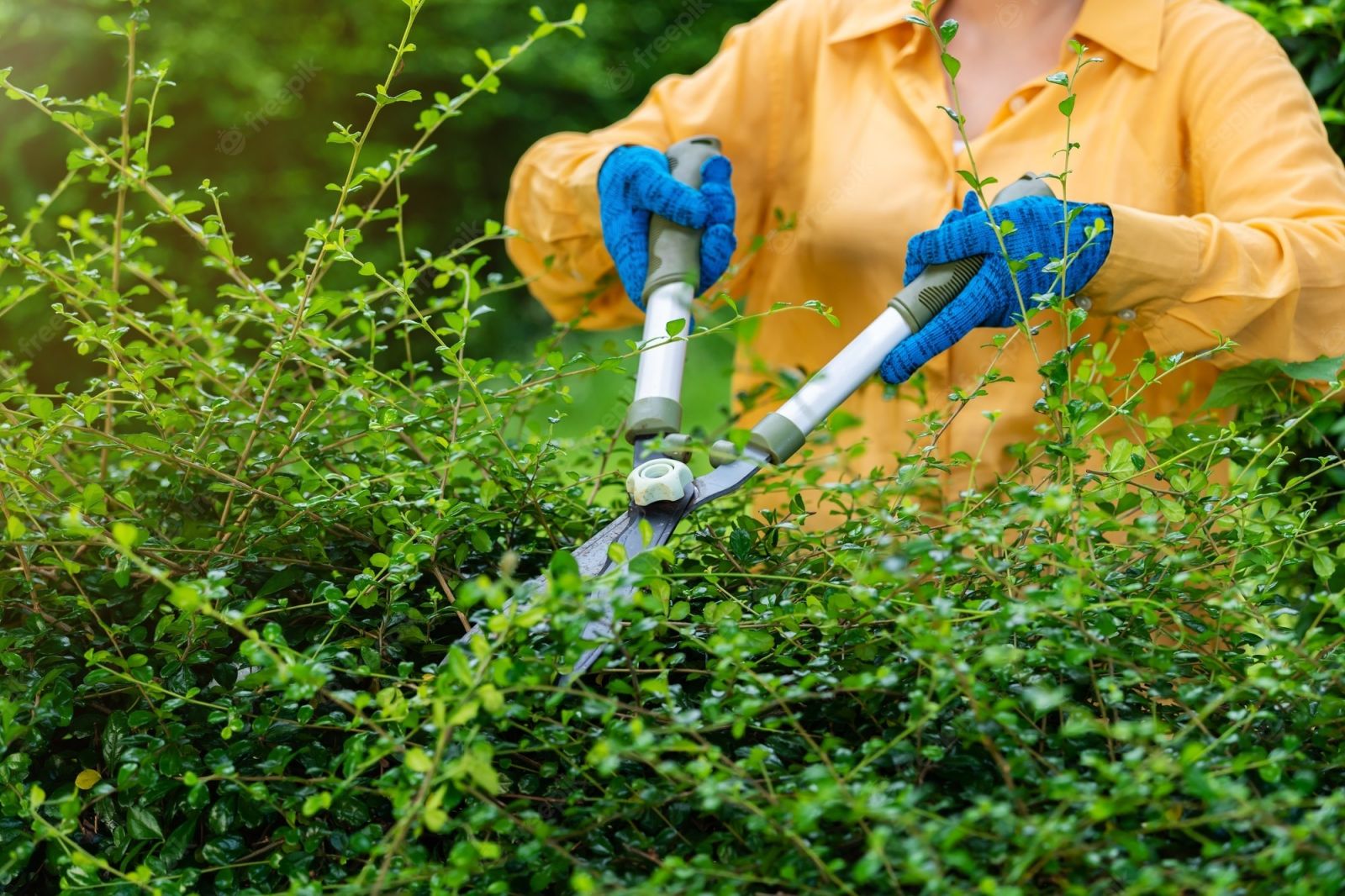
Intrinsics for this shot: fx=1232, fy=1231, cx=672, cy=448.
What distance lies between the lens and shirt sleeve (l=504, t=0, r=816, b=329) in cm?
189

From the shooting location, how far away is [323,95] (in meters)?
4.49

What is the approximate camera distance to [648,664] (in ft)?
3.45

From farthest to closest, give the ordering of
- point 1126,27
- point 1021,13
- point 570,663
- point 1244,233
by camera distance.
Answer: point 1021,13 < point 1126,27 < point 1244,233 < point 570,663

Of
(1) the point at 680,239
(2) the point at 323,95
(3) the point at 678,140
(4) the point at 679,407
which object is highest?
(2) the point at 323,95

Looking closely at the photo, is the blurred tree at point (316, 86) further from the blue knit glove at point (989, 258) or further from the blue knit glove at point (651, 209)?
the blue knit glove at point (989, 258)

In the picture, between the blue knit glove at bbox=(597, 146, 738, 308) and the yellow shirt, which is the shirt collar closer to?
the yellow shirt

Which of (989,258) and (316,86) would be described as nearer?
(989,258)

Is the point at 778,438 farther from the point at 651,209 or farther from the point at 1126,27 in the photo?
the point at 1126,27

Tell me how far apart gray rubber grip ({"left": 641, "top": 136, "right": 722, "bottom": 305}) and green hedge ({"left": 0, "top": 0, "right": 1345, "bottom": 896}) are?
0.73 feet

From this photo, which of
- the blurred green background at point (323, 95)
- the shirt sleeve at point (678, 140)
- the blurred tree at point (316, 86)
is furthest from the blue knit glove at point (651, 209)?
the blurred tree at point (316, 86)

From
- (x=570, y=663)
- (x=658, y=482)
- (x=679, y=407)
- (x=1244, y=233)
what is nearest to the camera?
(x=570, y=663)

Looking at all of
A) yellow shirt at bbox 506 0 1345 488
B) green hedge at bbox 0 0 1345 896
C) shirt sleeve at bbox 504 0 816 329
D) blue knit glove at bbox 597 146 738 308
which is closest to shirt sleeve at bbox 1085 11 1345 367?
yellow shirt at bbox 506 0 1345 488

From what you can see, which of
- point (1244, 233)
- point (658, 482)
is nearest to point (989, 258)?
point (1244, 233)

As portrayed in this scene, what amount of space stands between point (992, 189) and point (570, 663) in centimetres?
119
